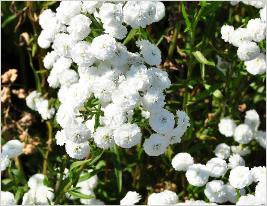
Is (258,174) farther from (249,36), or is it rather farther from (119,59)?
(119,59)

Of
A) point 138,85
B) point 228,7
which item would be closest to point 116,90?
point 138,85

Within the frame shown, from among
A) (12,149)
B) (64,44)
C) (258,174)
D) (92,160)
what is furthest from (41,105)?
(258,174)

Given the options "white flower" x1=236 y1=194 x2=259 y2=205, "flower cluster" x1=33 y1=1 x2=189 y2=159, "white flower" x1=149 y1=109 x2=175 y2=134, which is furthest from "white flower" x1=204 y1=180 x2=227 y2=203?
"white flower" x1=149 y1=109 x2=175 y2=134

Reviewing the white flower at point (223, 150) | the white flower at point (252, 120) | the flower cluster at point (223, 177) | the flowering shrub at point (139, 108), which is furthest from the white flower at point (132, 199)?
the white flower at point (252, 120)

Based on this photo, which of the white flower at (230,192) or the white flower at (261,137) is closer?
the white flower at (230,192)

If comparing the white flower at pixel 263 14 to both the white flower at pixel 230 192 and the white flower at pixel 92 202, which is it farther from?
the white flower at pixel 92 202
